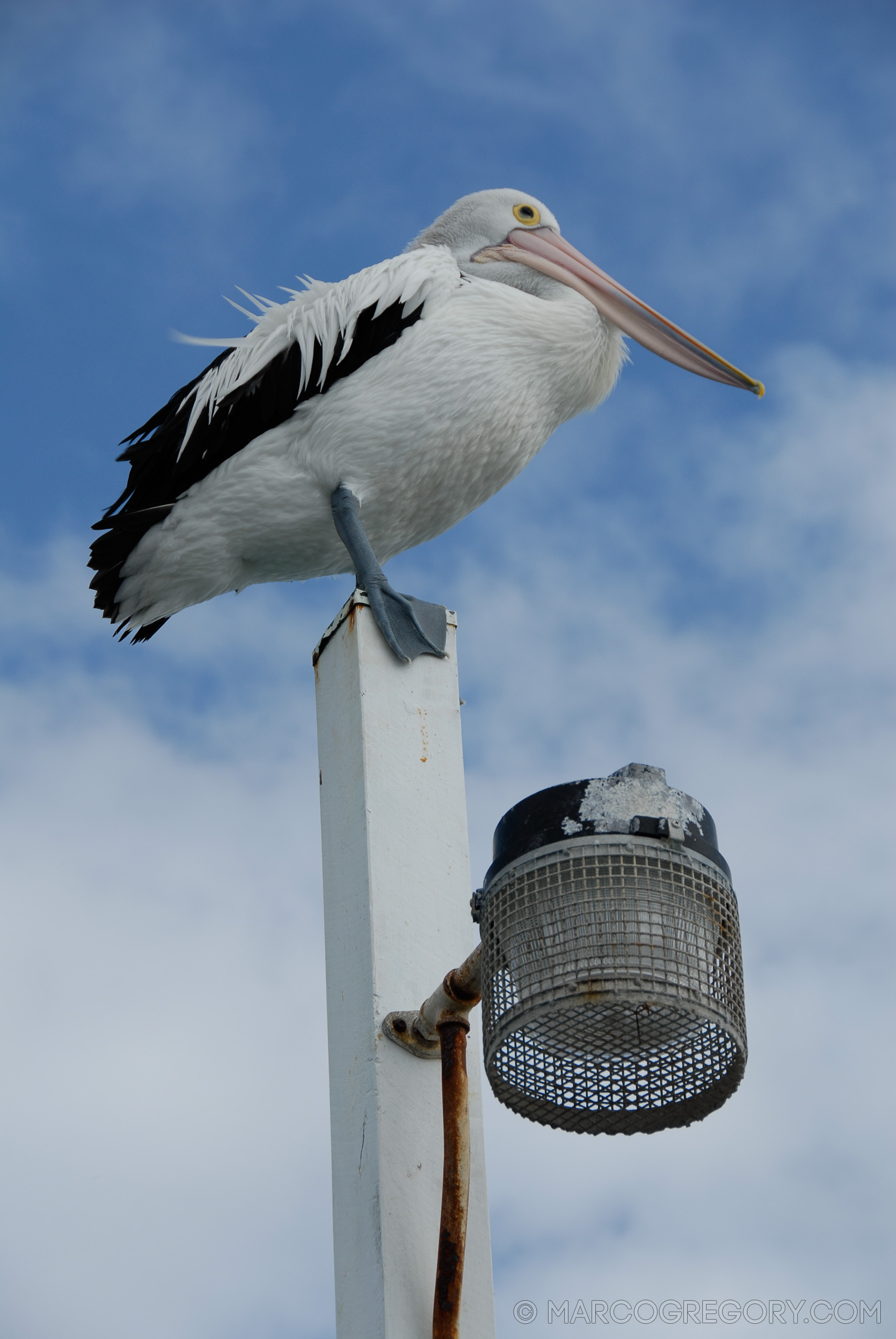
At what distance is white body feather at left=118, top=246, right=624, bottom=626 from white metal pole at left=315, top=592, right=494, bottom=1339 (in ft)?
3.16

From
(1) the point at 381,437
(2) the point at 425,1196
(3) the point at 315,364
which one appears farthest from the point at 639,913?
(3) the point at 315,364

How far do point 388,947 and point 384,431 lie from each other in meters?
1.81

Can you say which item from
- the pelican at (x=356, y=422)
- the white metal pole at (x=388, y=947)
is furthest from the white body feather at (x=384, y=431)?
the white metal pole at (x=388, y=947)

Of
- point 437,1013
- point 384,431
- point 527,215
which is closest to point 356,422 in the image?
point 384,431

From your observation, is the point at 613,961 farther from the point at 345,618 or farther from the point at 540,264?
the point at 540,264

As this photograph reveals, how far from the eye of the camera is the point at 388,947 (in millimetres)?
2844

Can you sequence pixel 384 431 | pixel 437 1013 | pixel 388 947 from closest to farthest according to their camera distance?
pixel 437 1013 → pixel 388 947 → pixel 384 431

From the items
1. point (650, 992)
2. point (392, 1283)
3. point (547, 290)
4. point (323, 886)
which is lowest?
point (392, 1283)

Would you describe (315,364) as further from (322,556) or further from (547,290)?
(547,290)

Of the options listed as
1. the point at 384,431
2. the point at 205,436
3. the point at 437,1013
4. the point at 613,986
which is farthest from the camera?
the point at 205,436

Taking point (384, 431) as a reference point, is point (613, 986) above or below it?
below

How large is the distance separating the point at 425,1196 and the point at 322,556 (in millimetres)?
2239

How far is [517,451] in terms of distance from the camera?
445 centimetres

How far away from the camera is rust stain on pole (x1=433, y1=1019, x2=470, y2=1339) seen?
2.44 metres
